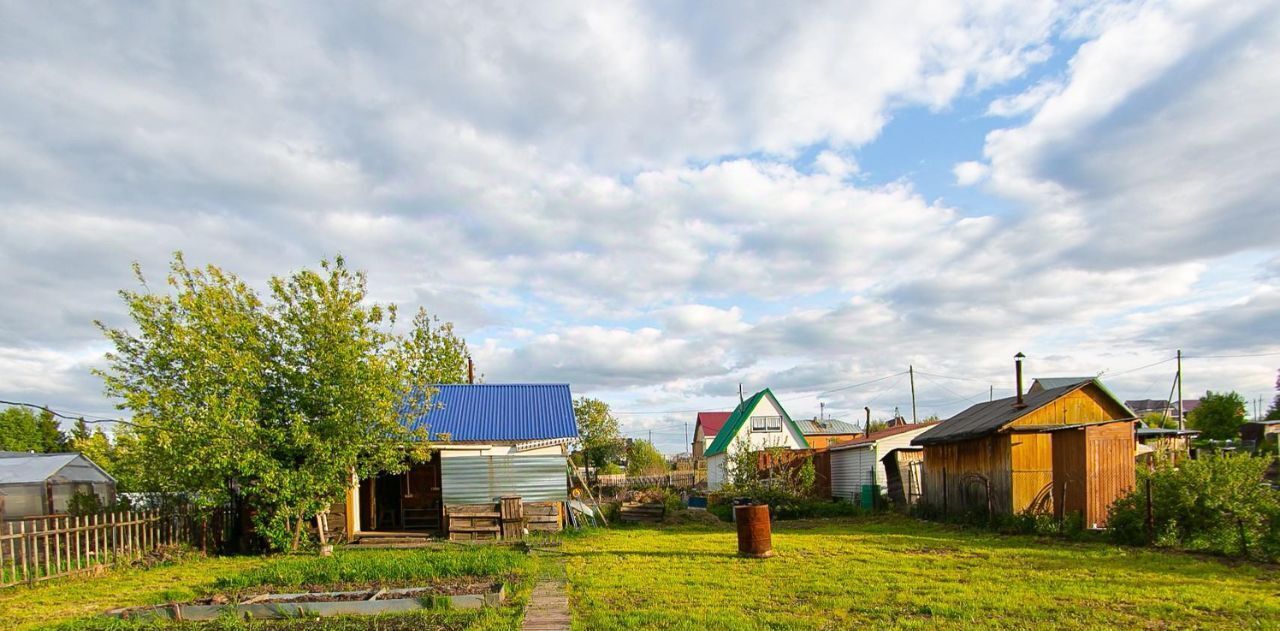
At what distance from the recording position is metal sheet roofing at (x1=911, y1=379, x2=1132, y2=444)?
19266 millimetres

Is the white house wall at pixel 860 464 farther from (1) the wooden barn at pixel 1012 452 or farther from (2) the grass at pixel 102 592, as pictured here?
(2) the grass at pixel 102 592

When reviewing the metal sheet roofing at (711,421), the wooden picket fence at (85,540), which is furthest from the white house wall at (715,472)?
the wooden picket fence at (85,540)

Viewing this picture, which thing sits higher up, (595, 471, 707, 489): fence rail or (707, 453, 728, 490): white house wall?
(707, 453, 728, 490): white house wall

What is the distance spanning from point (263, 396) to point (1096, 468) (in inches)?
740

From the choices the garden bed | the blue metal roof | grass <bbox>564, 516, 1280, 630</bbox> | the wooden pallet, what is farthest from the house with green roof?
the garden bed

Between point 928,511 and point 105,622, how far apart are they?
66.9ft

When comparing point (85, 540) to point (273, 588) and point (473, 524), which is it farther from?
point (473, 524)

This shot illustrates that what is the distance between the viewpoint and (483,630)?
827 centimetres

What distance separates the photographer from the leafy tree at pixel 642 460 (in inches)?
1987

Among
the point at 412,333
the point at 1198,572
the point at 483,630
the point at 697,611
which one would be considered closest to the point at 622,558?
the point at 697,611

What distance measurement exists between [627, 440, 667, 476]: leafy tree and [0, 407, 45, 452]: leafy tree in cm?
4012

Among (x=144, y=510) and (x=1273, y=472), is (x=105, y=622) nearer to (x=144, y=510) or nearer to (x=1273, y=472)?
(x=144, y=510)

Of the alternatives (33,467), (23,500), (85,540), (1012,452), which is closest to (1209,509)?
(1012,452)

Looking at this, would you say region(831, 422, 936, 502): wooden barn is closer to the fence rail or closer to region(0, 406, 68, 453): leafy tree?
the fence rail
